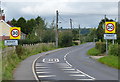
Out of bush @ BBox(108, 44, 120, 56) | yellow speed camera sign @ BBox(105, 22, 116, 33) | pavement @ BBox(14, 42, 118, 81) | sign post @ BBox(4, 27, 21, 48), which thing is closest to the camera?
pavement @ BBox(14, 42, 118, 81)

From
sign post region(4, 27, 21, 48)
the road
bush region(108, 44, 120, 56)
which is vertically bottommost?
the road

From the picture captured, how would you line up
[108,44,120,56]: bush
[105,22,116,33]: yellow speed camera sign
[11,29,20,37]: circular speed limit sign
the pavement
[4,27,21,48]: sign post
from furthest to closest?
[105,22,116,33]: yellow speed camera sign → [11,29,20,37]: circular speed limit sign → [4,27,21,48]: sign post → [108,44,120,56]: bush → the pavement

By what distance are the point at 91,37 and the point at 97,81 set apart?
13377 cm

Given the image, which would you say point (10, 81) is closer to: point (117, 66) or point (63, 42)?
point (117, 66)

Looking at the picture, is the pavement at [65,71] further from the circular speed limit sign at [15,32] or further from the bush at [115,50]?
the circular speed limit sign at [15,32]

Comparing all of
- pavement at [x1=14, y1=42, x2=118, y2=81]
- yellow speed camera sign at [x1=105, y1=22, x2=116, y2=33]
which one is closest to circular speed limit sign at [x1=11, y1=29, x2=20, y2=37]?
pavement at [x1=14, y1=42, x2=118, y2=81]

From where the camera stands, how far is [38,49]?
48.4m

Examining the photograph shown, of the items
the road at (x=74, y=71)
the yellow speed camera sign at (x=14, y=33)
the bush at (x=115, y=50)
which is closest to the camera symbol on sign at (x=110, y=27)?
the bush at (x=115, y=50)

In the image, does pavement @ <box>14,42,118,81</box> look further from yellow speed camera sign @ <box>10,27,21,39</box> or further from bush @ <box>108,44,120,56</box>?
yellow speed camera sign @ <box>10,27,21,39</box>

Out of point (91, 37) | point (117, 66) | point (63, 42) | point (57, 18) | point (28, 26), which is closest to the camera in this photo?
point (117, 66)

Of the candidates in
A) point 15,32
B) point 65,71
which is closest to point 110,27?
point 15,32

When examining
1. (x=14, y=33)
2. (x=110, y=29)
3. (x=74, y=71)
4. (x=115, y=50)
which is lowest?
(x=74, y=71)

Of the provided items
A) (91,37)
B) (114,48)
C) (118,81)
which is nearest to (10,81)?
(118,81)

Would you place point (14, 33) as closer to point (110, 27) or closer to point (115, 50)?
point (110, 27)
